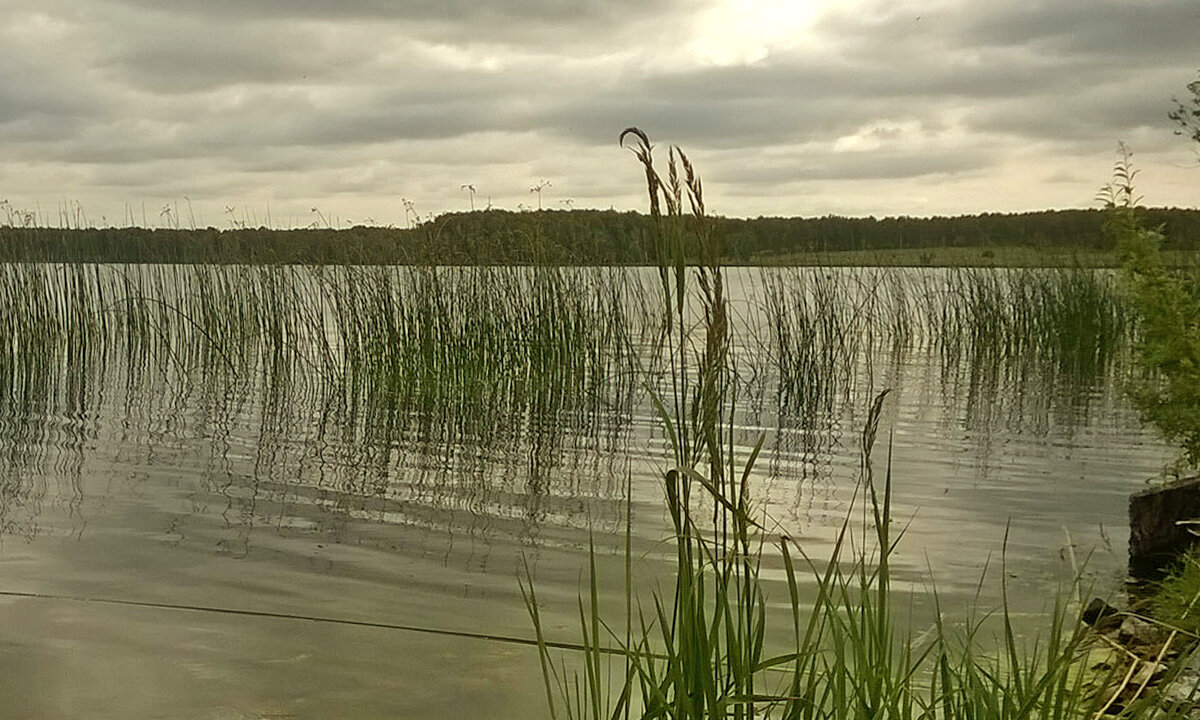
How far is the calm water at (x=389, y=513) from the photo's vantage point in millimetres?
3148

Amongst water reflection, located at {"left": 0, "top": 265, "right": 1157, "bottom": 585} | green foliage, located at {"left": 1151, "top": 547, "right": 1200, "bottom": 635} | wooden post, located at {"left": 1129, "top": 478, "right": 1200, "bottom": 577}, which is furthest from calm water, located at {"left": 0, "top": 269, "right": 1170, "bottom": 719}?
green foliage, located at {"left": 1151, "top": 547, "right": 1200, "bottom": 635}

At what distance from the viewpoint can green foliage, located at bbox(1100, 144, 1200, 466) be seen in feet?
13.6

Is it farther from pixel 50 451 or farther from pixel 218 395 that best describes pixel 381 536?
pixel 218 395

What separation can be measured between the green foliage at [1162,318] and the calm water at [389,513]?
654mm

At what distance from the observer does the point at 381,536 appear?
4883 millimetres

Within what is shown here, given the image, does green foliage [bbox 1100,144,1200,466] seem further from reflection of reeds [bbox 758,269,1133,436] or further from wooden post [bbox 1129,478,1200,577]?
reflection of reeds [bbox 758,269,1133,436]

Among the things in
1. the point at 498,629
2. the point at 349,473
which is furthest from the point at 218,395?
the point at 498,629

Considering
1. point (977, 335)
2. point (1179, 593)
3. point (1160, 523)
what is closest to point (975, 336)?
point (977, 335)

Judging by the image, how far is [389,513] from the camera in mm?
5324

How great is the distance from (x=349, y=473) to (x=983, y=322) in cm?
903

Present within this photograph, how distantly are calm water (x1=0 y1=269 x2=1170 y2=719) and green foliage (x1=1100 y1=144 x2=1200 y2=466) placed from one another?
65 cm

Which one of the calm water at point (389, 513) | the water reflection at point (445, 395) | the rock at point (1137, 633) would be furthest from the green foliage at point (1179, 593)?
the water reflection at point (445, 395)

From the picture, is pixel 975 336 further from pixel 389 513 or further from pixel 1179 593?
pixel 1179 593

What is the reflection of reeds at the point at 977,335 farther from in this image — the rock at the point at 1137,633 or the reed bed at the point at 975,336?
the rock at the point at 1137,633
